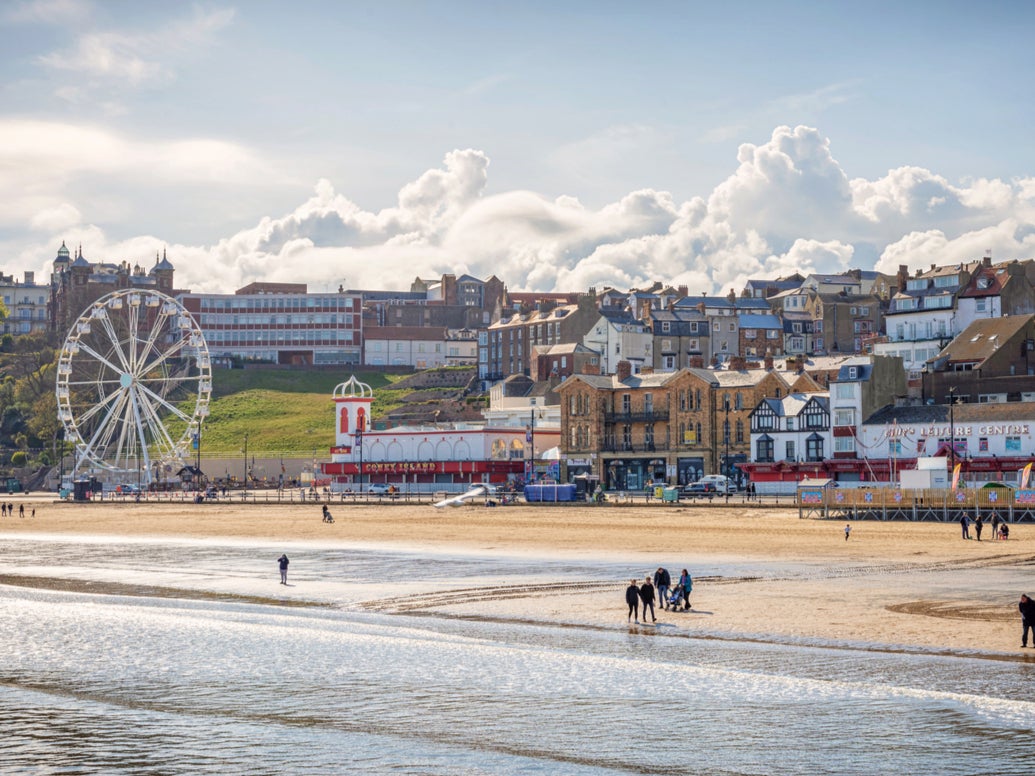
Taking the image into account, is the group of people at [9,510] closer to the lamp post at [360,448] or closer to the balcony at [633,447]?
the lamp post at [360,448]

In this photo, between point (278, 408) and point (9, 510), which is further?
point (278, 408)

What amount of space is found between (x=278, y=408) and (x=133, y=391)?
155 ft

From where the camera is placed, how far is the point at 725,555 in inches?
2164

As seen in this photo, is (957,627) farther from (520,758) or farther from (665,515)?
(665,515)

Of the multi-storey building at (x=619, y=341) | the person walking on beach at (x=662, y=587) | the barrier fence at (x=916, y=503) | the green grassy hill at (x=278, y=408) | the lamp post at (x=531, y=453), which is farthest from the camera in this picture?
the green grassy hill at (x=278, y=408)

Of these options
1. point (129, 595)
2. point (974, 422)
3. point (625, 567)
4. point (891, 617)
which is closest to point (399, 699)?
point (891, 617)

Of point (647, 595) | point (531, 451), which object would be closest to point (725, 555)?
point (647, 595)

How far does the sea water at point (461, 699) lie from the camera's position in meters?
21.9

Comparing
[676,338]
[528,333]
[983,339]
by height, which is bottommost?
[983,339]

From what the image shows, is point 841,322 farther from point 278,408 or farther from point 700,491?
point 278,408

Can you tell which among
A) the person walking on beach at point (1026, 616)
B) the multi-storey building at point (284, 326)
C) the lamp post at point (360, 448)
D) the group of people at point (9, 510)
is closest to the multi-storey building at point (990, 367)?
the lamp post at point (360, 448)

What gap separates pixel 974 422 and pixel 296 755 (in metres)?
72.7

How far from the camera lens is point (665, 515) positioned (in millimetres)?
79438

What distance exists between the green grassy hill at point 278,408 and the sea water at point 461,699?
4478 inches
